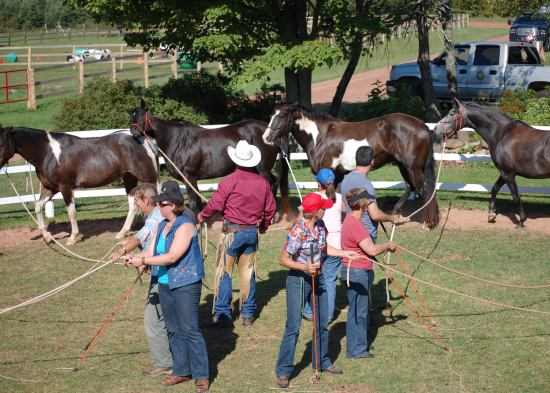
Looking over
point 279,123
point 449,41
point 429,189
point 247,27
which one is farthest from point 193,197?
point 449,41

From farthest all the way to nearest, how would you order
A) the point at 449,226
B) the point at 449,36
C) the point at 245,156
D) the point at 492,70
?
the point at 492,70, the point at 449,36, the point at 449,226, the point at 245,156

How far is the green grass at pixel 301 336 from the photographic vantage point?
823 cm

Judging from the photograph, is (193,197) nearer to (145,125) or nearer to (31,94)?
(145,125)

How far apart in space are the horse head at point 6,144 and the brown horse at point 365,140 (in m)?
4.14

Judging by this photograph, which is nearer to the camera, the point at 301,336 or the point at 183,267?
the point at 183,267

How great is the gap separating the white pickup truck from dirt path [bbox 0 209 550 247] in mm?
11409

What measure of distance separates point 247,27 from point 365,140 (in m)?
5.76

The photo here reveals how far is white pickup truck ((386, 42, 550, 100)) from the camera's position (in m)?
25.5

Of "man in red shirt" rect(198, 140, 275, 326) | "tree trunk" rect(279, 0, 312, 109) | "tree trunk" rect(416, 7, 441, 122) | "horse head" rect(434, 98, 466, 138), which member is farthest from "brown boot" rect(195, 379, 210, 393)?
"tree trunk" rect(416, 7, 441, 122)

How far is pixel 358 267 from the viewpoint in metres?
8.45

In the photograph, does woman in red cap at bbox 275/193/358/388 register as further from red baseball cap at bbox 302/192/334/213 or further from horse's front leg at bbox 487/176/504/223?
horse's front leg at bbox 487/176/504/223

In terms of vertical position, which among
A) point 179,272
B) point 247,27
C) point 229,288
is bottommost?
point 229,288

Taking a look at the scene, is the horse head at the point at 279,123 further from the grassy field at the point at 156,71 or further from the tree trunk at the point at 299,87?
the grassy field at the point at 156,71

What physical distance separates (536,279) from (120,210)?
818 centimetres
